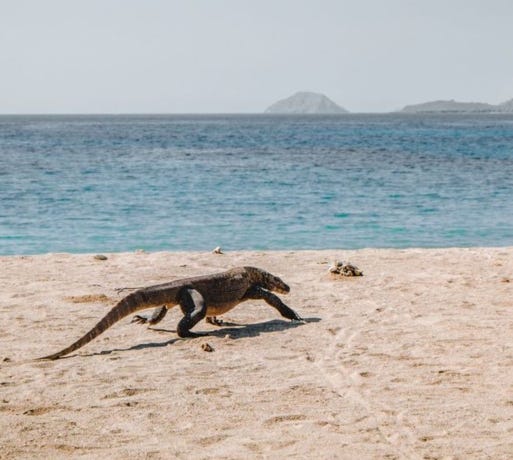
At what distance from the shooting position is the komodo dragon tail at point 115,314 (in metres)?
7.63

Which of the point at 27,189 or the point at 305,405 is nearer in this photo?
the point at 305,405

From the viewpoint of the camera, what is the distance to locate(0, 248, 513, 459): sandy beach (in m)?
5.52

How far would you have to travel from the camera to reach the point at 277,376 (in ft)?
23.1

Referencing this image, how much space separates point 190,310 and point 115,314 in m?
0.88

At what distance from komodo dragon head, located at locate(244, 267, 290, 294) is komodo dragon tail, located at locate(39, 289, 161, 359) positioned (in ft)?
4.83

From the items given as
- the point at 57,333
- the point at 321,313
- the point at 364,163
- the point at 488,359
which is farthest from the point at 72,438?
the point at 364,163

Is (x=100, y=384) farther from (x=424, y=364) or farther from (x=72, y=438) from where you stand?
(x=424, y=364)

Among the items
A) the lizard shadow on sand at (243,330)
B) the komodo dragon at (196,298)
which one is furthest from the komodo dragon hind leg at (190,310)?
the lizard shadow on sand at (243,330)

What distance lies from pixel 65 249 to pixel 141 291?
10.2m

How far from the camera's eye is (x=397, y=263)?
13.2m

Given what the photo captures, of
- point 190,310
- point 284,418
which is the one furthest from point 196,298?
point 284,418

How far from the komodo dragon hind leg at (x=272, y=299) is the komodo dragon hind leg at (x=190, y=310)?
90 cm

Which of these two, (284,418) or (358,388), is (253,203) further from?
(284,418)

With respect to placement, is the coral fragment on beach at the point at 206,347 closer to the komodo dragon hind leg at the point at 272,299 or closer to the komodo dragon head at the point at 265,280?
the komodo dragon hind leg at the point at 272,299
